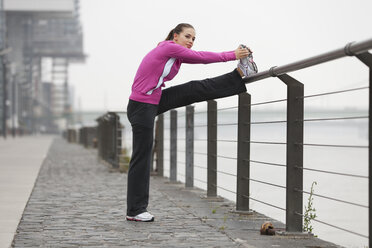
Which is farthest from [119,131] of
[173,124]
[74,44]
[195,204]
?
[74,44]

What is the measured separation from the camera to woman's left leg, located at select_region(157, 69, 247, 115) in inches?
221

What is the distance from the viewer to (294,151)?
4.96 m

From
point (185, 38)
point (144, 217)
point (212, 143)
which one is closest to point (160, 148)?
point (212, 143)

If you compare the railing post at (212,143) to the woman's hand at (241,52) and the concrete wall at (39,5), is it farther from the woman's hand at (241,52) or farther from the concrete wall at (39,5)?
the concrete wall at (39,5)

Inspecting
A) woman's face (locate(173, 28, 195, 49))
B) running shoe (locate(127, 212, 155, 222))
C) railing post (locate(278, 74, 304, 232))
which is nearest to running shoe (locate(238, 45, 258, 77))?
woman's face (locate(173, 28, 195, 49))

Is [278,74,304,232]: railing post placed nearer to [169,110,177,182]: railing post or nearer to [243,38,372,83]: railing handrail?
[243,38,372,83]: railing handrail

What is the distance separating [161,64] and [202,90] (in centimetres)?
38

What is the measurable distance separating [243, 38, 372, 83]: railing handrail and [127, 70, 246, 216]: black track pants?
18 cm

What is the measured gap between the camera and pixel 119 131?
12828mm

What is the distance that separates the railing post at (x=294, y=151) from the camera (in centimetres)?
495

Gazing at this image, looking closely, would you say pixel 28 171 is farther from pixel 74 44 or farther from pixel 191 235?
pixel 74 44

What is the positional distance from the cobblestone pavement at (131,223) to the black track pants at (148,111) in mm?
254

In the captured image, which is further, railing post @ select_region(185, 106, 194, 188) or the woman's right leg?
railing post @ select_region(185, 106, 194, 188)

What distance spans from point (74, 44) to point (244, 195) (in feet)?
536
